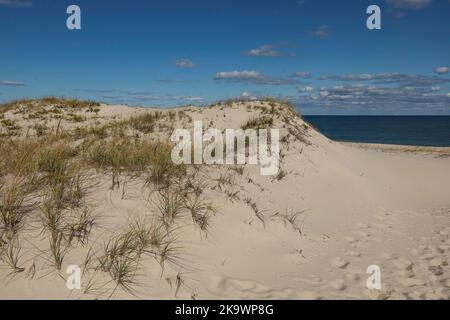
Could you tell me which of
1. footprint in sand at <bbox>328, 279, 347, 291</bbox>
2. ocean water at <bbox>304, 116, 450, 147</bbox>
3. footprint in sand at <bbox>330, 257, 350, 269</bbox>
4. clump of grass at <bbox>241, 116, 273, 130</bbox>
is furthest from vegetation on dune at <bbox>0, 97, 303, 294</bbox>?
ocean water at <bbox>304, 116, 450, 147</bbox>

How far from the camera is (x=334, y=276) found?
4766 mm

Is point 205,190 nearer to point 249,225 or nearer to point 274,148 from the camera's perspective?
point 249,225

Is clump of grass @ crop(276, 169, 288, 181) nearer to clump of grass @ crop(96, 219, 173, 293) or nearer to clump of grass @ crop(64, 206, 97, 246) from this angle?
clump of grass @ crop(96, 219, 173, 293)

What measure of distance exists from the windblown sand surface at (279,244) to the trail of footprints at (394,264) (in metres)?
0.02

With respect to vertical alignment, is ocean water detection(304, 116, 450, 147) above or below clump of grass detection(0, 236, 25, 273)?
above

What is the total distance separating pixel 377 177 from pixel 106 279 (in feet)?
32.9

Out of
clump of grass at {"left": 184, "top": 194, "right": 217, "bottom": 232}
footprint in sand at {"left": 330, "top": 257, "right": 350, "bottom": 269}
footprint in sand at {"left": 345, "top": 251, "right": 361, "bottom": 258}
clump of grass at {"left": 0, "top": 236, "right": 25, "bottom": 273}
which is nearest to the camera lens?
clump of grass at {"left": 0, "top": 236, "right": 25, "bottom": 273}

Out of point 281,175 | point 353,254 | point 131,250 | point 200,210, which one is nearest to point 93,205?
point 131,250

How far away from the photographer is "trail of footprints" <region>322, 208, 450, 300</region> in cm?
436

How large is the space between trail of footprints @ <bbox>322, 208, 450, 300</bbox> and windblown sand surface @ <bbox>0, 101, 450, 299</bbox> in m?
0.02

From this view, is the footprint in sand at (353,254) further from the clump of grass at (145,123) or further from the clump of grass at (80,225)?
the clump of grass at (145,123)
